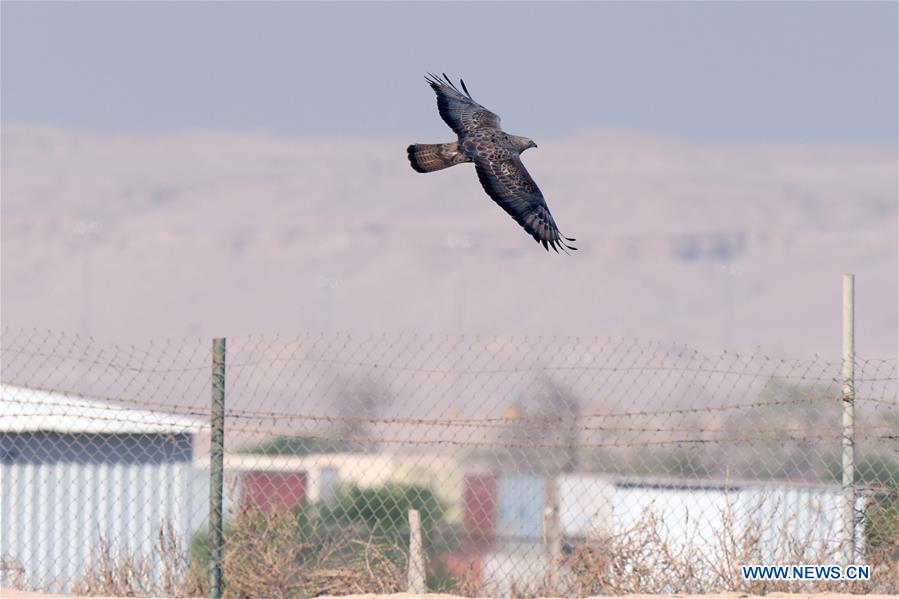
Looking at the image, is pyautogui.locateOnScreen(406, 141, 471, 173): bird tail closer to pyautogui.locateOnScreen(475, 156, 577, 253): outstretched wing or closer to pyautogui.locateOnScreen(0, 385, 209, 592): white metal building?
pyautogui.locateOnScreen(475, 156, 577, 253): outstretched wing

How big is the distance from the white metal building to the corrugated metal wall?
0.01 m

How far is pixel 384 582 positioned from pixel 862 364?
3533 millimetres

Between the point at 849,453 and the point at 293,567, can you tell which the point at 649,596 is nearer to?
the point at 849,453

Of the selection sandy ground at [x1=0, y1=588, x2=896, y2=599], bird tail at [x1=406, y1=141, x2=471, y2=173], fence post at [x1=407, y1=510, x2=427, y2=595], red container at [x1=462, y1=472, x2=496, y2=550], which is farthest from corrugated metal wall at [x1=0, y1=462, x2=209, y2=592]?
red container at [x1=462, y1=472, x2=496, y2=550]

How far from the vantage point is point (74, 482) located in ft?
50.6

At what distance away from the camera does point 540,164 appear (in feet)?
453

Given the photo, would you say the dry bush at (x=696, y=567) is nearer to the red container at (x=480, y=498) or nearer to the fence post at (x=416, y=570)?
the fence post at (x=416, y=570)

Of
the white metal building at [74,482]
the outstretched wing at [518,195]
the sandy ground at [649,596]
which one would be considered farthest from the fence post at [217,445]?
the white metal building at [74,482]

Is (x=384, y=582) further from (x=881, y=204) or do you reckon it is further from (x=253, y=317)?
(x=881, y=204)

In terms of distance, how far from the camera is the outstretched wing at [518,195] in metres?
10.7

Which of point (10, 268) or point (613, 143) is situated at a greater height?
point (613, 143)

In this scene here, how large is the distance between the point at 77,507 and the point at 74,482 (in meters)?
0.27

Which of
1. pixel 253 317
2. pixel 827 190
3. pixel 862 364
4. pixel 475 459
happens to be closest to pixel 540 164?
pixel 827 190

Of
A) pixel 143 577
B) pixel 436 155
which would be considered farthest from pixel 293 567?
pixel 436 155
